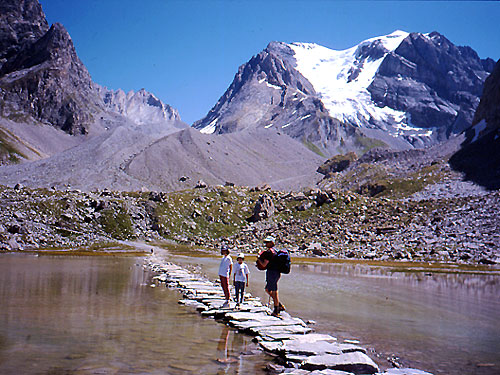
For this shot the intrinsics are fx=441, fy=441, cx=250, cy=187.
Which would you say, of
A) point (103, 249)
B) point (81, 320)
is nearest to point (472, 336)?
point (81, 320)

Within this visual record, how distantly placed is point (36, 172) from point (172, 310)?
433ft

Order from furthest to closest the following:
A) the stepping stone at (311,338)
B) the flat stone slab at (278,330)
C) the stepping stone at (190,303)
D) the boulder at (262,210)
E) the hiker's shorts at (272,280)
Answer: the boulder at (262,210)
the stepping stone at (190,303)
the hiker's shorts at (272,280)
the flat stone slab at (278,330)
the stepping stone at (311,338)

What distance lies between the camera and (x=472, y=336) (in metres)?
15.5

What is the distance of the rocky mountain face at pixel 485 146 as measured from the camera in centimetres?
10397

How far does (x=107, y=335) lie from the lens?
12.9 metres

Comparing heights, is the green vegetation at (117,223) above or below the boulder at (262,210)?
below

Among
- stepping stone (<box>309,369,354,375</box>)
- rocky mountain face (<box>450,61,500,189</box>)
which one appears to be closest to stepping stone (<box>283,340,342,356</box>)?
stepping stone (<box>309,369,354,375</box>)

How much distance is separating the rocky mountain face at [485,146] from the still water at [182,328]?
283 feet

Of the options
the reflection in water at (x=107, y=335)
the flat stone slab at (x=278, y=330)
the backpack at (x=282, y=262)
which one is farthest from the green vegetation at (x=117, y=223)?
the flat stone slab at (x=278, y=330)

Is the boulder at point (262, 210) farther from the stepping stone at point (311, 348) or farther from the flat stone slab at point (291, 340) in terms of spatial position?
the stepping stone at point (311, 348)

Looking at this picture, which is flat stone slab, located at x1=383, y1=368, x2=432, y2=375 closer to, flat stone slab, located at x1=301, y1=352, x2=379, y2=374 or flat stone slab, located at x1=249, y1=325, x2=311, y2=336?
flat stone slab, located at x1=301, y1=352, x2=379, y2=374

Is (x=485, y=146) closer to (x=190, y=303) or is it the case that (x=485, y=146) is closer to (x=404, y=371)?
(x=190, y=303)

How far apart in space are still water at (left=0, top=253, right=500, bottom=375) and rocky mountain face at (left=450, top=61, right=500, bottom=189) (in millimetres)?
86143

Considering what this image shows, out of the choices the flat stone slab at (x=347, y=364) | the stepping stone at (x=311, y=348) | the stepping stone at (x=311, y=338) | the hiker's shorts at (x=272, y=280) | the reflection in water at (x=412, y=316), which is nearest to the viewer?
the flat stone slab at (x=347, y=364)
